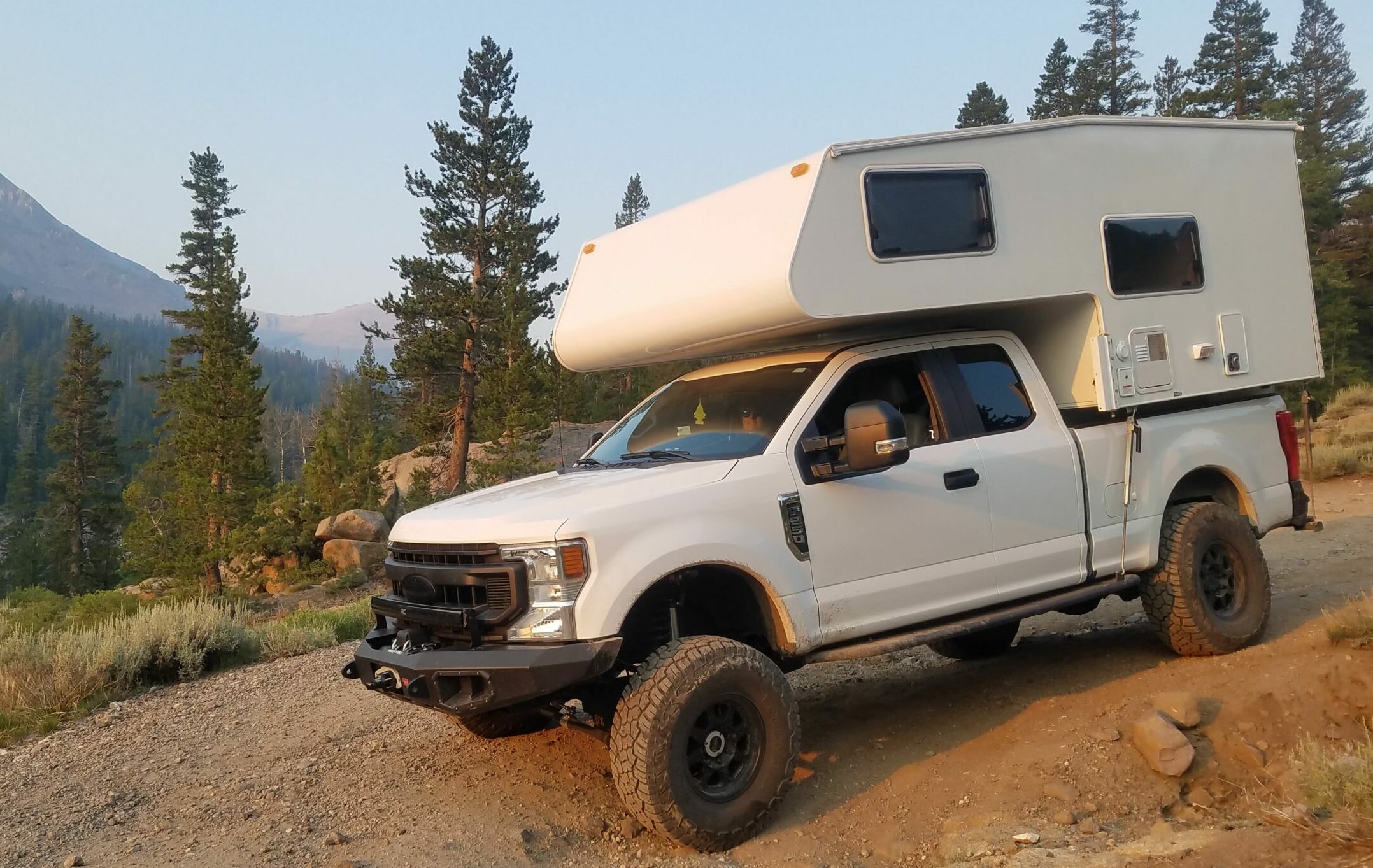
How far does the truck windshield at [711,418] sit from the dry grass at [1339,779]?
2.59 m

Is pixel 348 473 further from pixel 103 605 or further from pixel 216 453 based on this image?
pixel 103 605

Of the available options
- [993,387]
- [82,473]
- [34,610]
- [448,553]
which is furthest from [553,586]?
[82,473]

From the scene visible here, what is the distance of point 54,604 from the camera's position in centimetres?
2141

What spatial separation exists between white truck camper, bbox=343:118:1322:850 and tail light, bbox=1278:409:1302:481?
0.04m

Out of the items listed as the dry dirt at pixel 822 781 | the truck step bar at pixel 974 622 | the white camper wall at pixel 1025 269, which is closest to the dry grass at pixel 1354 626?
the dry dirt at pixel 822 781

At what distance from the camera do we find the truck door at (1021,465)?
5.36 meters

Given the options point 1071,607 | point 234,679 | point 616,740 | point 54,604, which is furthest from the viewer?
point 54,604

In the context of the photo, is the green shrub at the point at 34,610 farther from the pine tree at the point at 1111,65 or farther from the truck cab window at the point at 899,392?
the pine tree at the point at 1111,65

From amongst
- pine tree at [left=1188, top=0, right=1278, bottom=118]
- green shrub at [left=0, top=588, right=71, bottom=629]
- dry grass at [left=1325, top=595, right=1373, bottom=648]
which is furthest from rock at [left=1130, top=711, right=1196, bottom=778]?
pine tree at [left=1188, top=0, right=1278, bottom=118]

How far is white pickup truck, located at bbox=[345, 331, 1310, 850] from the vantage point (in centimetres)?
411

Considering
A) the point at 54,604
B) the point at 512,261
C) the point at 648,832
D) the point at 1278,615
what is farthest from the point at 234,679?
the point at 512,261

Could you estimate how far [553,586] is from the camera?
408cm

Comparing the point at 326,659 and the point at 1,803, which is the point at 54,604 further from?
the point at 1,803

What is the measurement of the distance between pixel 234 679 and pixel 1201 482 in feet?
24.6
